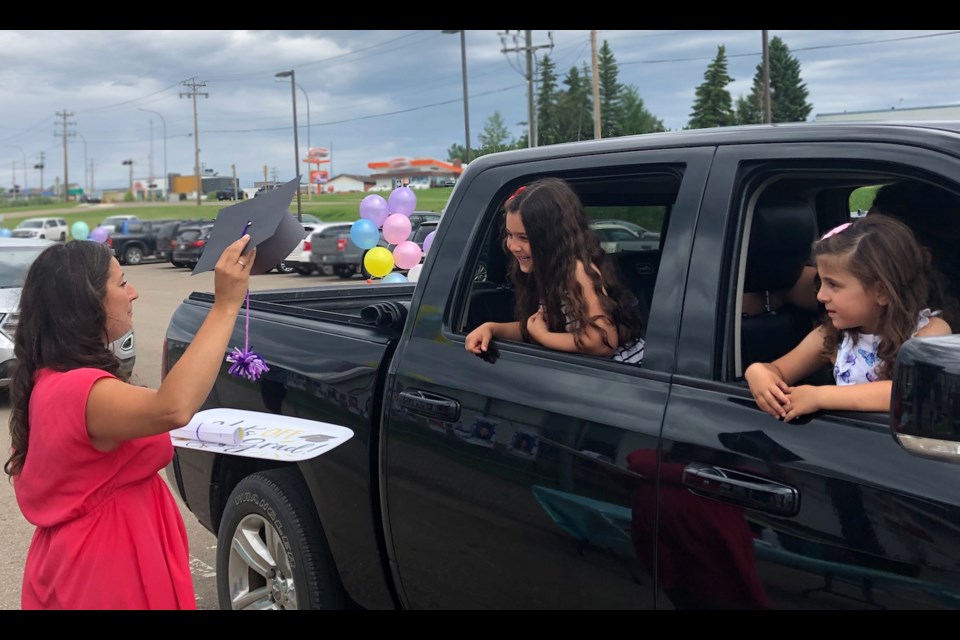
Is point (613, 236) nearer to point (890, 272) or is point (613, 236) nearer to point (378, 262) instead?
point (890, 272)

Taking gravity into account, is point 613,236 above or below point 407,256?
above

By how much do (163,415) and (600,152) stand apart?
1401mm

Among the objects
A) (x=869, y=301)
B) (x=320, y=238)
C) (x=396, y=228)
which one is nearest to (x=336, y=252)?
(x=320, y=238)

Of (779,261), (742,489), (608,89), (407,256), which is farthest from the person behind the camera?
(608,89)

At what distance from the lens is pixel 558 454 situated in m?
2.28

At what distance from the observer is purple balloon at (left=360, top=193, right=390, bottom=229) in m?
15.1


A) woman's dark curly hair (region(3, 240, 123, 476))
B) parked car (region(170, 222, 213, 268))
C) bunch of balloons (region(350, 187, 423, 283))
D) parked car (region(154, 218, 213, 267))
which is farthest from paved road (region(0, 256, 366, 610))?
parked car (region(154, 218, 213, 267))

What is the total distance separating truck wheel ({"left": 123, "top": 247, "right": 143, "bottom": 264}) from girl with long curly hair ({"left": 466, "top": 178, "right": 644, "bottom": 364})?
37.2 m

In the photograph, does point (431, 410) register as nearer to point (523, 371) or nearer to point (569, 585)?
point (523, 371)

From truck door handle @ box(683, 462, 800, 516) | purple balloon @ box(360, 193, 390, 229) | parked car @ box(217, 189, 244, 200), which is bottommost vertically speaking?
truck door handle @ box(683, 462, 800, 516)

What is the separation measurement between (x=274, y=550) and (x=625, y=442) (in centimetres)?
166

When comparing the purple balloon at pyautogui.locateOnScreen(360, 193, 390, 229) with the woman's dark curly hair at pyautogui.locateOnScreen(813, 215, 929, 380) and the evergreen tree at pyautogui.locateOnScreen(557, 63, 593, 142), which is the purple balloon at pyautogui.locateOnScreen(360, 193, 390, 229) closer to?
the evergreen tree at pyautogui.locateOnScreen(557, 63, 593, 142)

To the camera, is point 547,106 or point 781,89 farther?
point 781,89

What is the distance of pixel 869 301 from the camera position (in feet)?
6.64
